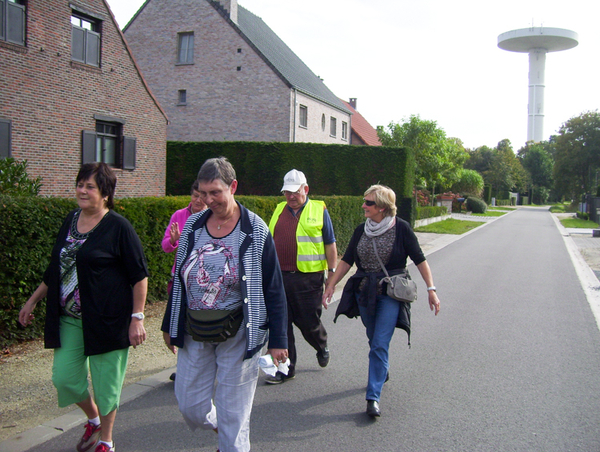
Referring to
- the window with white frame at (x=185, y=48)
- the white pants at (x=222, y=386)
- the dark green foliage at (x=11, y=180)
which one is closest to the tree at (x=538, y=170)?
the window with white frame at (x=185, y=48)

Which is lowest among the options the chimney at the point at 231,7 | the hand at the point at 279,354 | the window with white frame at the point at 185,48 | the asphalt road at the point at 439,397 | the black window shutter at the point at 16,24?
the asphalt road at the point at 439,397

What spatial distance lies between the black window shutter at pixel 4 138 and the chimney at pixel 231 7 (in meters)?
16.8

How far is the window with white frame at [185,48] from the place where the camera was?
2953 cm

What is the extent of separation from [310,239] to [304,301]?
0.56 m

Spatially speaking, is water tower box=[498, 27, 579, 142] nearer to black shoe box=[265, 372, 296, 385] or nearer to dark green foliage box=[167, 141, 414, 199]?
dark green foliage box=[167, 141, 414, 199]

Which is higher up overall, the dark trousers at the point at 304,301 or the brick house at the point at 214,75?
the brick house at the point at 214,75

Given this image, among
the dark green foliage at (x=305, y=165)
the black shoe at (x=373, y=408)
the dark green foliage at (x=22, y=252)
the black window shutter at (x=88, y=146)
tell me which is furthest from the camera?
the dark green foliage at (x=305, y=165)

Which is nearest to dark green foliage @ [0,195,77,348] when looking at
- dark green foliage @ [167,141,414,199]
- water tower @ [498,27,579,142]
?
dark green foliage @ [167,141,414,199]

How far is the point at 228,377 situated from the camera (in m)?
2.91

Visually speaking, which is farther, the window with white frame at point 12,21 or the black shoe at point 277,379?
the window with white frame at point 12,21

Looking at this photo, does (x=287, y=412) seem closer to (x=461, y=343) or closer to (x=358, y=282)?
(x=358, y=282)

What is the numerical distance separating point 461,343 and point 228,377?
165 inches

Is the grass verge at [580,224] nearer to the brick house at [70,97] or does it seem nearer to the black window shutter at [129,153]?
→ the brick house at [70,97]

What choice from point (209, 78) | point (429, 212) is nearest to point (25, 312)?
point (209, 78)
